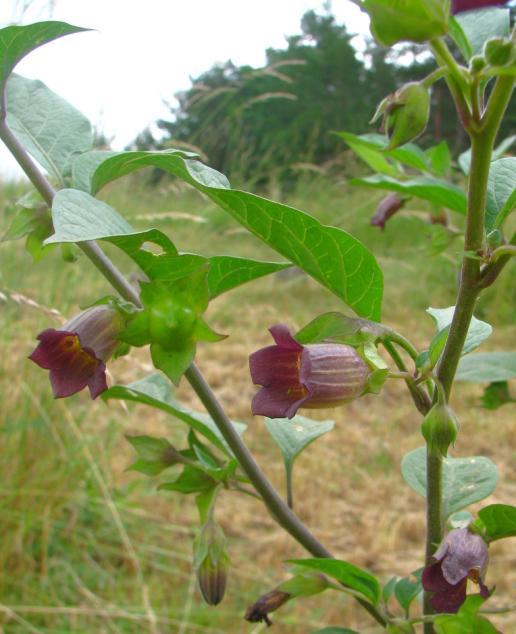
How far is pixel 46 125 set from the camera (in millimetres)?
453

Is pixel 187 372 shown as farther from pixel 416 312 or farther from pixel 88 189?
pixel 416 312

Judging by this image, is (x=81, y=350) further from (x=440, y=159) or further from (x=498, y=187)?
(x=440, y=159)

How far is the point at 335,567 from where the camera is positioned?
1.37 ft

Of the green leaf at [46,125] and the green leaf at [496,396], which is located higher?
the green leaf at [46,125]

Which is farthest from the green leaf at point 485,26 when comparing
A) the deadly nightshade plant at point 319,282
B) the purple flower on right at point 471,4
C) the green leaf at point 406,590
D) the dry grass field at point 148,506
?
the dry grass field at point 148,506

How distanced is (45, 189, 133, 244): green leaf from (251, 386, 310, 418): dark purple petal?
0.34ft

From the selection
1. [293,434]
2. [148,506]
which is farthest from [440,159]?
[148,506]

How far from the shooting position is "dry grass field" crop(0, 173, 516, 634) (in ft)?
5.05

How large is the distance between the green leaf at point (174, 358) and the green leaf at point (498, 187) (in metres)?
0.18

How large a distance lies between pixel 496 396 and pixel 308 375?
1.50ft

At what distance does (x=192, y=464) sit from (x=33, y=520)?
1355 mm

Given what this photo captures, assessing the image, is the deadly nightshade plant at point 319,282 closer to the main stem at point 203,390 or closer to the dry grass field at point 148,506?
the main stem at point 203,390

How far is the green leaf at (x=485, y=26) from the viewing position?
46cm

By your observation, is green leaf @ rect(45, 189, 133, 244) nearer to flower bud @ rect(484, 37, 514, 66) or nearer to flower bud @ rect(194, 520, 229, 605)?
flower bud @ rect(484, 37, 514, 66)
